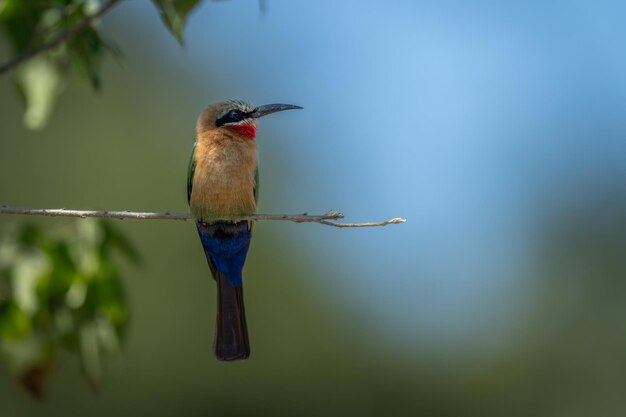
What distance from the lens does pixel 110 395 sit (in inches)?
539

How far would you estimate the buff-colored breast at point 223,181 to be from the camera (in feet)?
15.2

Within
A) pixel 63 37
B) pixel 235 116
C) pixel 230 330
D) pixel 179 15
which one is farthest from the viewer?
pixel 235 116

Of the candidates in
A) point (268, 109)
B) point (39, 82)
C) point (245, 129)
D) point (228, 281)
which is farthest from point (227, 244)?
point (39, 82)

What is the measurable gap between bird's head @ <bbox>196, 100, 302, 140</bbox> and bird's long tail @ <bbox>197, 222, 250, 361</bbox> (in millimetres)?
473

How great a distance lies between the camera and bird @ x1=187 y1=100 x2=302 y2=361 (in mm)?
4656

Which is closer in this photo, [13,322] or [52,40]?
[13,322]

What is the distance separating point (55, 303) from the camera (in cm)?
345

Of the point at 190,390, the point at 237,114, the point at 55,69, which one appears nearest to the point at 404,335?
the point at 190,390

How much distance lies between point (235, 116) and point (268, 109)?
0.20 meters

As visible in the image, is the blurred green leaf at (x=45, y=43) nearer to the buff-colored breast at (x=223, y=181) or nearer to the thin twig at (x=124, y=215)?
the thin twig at (x=124, y=215)

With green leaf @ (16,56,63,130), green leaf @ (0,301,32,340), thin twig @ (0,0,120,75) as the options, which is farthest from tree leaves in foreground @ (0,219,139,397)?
thin twig @ (0,0,120,75)

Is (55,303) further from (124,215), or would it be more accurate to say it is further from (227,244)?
(227,244)

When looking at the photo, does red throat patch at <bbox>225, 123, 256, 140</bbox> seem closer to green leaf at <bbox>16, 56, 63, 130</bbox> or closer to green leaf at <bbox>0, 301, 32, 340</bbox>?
green leaf at <bbox>16, 56, 63, 130</bbox>

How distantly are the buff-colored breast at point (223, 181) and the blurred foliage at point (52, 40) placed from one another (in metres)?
1.14
